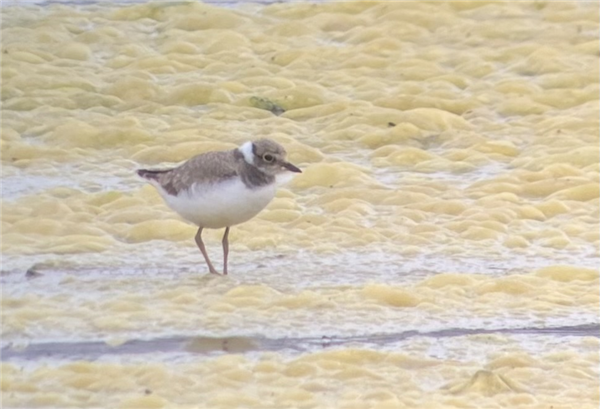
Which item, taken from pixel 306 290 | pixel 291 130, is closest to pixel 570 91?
pixel 291 130

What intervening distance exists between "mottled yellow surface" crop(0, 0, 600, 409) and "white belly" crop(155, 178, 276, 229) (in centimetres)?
29

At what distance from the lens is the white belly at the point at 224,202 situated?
588 cm

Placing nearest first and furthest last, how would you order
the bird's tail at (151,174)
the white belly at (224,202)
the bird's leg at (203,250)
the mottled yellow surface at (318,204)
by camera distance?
the mottled yellow surface at (318,204)
the white belly at (224,202)
the bird's leg at (203,250)
the bird's tail at (151,174)

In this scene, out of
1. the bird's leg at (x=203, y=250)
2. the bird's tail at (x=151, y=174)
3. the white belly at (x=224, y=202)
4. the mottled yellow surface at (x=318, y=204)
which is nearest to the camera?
the mottled yellow surface at (x=318, y=204)

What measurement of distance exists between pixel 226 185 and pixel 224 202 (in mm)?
83

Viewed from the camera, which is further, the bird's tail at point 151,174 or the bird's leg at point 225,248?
the bird's tail at point 151,174

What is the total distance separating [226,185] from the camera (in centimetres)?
589

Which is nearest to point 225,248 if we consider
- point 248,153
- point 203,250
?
point 203,250

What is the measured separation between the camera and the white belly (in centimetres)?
588

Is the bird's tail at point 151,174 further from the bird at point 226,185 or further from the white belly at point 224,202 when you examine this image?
the white belly at point 224,202

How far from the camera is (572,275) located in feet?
19.5

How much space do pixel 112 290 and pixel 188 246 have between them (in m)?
0.76

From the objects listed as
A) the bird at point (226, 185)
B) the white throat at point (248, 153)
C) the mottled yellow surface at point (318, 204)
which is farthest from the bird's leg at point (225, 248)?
the white throat at point (248, 153)

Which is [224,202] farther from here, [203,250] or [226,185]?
[203,250]
